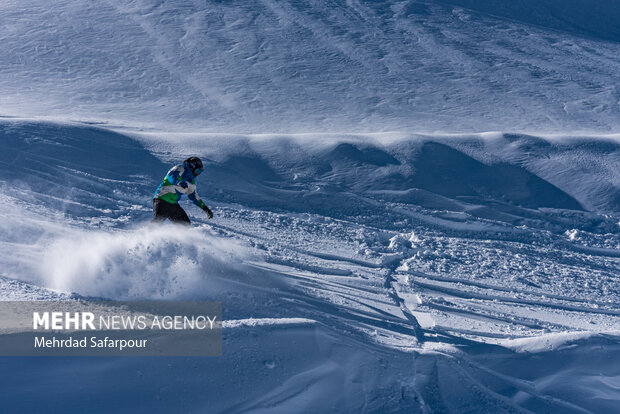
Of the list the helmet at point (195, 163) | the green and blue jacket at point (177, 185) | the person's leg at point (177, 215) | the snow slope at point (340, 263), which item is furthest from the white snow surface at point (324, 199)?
the helmet at point (195, 163)

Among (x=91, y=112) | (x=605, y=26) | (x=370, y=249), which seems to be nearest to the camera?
(x=370, y=249)

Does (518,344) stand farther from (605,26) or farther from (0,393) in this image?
(605,26)

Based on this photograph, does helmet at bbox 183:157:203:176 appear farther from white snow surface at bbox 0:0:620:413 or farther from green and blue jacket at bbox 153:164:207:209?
white snow surface at bbox 0:0:620:413

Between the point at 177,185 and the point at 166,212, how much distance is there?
41 cm

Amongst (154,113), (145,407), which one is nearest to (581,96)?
(154,113)

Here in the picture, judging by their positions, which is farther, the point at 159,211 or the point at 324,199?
the point at 324,199

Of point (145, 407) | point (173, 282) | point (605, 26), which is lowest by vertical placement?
point (145, 407)

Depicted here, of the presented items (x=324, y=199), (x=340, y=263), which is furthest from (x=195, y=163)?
(x=324, y=199)

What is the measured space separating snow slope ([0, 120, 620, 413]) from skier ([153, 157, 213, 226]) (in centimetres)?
20

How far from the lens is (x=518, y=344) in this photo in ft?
19.2

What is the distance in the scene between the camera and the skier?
21.4 ft

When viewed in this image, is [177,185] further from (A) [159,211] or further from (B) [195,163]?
(A) [159,211]

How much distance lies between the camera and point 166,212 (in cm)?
677

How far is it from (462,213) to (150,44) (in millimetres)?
9792
